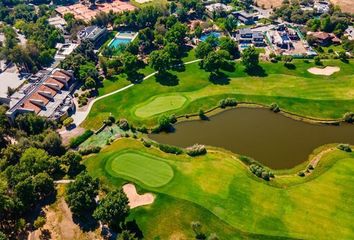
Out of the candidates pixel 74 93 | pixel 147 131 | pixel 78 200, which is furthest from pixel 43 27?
Result: pixel 78 200

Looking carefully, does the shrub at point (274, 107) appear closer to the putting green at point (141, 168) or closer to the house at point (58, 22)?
the putting green at point (141, 168)

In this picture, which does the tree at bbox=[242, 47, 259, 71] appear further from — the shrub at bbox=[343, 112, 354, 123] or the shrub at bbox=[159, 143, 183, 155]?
the shrub at bbox=[159, 143, 183, 155]

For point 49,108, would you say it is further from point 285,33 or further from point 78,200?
point 285,33

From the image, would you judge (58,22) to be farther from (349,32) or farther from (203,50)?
(349,32)

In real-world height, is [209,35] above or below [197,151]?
above

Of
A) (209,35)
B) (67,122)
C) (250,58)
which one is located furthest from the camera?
(209,35)

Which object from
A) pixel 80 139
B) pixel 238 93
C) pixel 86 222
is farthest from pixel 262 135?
pixel 86 222

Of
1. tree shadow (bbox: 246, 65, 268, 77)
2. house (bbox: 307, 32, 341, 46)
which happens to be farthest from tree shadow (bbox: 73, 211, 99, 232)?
house (bbox: 307, 32, 341, 46)
